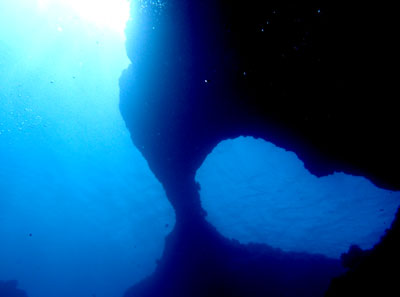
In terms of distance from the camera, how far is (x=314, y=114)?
6500 millimetres

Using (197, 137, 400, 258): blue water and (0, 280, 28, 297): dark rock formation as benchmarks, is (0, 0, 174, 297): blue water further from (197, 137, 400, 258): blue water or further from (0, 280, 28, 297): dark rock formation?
(197, 137, 400, 258): blue water

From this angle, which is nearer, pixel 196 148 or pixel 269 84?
pixel 269 84

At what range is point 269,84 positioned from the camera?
21.1 ft

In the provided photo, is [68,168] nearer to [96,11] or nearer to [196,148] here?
[96,11]

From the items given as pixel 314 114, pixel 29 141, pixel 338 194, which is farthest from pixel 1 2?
pixel 338 194

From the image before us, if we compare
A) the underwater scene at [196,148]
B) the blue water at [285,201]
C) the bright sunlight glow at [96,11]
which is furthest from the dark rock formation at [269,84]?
the blue water at [285,201]

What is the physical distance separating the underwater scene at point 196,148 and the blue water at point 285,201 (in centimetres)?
15

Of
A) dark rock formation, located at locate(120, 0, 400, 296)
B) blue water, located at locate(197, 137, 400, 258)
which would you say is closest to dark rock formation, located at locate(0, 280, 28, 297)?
blue water, located at locate(197, 137, 400, 258)

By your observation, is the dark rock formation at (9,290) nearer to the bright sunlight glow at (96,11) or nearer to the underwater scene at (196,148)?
the underwater scene at (196,148)

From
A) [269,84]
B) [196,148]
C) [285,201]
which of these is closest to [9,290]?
[196,148]

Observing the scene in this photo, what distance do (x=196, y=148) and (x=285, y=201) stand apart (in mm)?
13419

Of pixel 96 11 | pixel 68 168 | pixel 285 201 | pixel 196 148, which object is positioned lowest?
pixel 285 201

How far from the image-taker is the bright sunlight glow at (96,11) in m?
9.97

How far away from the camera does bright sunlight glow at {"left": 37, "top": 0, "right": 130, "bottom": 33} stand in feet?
32.7
